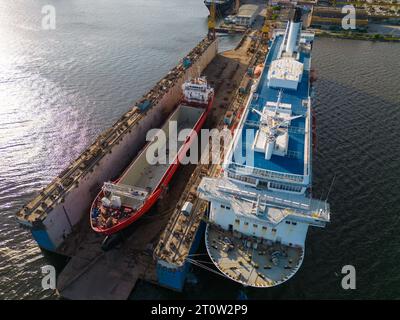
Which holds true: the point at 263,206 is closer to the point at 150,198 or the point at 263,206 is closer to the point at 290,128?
the point at 290,128

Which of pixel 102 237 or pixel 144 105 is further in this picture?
pixel 144 105

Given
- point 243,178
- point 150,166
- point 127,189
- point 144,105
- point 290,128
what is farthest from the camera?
point 144,105

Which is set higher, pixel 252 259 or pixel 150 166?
pixel 150 166

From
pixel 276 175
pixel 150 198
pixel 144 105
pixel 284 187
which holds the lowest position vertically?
pixel 150 198

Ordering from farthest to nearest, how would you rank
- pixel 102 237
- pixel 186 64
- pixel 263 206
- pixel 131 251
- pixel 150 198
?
pixel 186 64
pixel 150 198
pixel 102 237
pixel 131 251
pixel 263 206

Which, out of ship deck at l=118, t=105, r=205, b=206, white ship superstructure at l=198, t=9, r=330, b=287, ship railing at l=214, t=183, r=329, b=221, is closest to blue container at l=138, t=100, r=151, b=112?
ship deck at l=118, t=105, r=205, b=206

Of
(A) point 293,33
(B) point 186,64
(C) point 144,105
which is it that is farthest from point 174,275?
(B) point 186,64

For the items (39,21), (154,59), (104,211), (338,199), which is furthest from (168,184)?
(39,21)

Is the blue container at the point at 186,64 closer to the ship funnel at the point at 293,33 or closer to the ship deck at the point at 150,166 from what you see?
the ship deck at the point at 150,166
